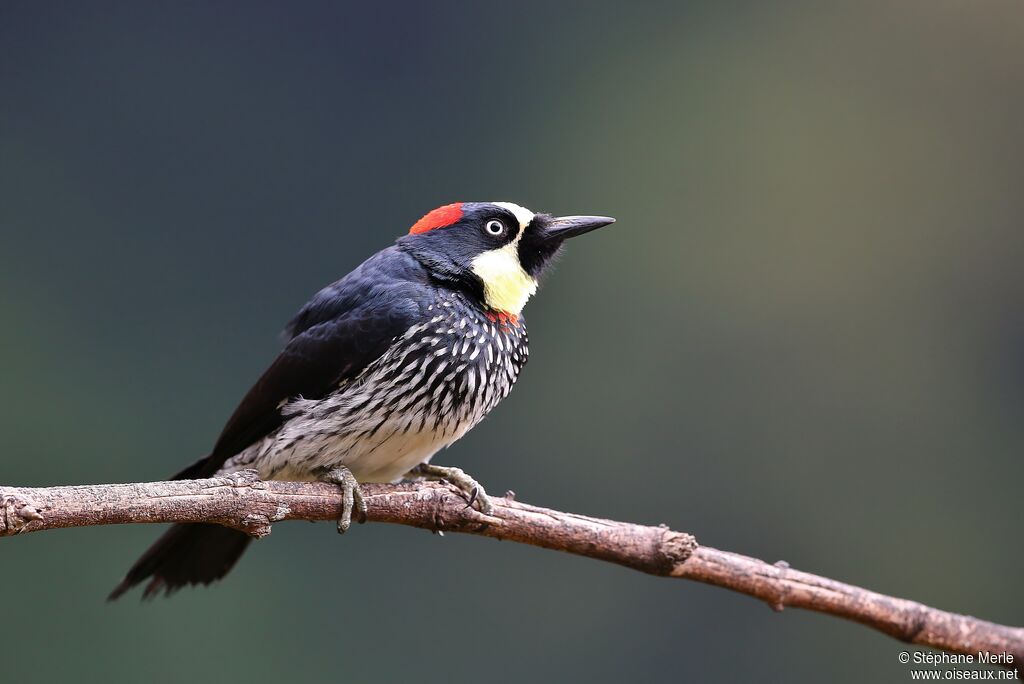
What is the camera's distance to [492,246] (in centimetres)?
304

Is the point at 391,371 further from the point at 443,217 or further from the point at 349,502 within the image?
the point at 443,217

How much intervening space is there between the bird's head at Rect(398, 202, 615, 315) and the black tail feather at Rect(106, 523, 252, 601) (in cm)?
93

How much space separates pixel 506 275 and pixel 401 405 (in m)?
0.53

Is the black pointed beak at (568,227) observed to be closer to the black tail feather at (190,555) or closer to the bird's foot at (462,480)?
the bird's foot at (462,480)

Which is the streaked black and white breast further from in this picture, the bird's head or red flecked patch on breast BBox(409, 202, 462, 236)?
red flecked patch on breast BBox(409, 202, 462, 236)

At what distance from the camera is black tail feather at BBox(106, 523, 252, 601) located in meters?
2.93

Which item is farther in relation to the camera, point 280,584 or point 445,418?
point 280,584

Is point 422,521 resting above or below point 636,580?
above

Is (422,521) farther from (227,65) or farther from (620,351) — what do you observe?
(227,65)

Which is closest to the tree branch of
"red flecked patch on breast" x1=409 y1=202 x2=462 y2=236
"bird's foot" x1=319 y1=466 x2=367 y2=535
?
"bird's foot" x1=319 y1=466 x2=367 y2=535

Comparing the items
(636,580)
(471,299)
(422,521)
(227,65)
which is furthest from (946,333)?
(227,65)

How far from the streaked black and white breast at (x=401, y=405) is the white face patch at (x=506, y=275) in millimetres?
104

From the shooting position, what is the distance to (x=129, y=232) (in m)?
5.00

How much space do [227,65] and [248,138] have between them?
14.0 inches
